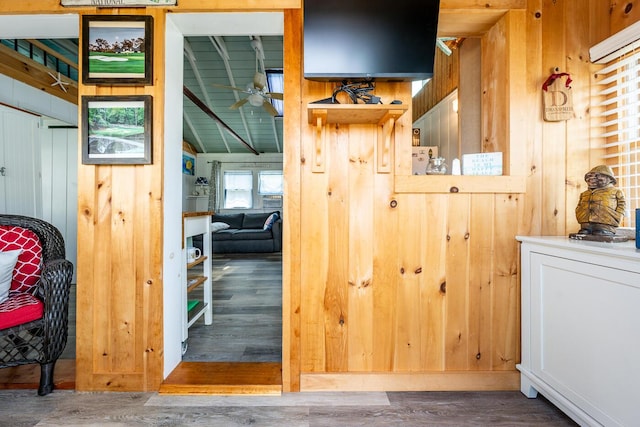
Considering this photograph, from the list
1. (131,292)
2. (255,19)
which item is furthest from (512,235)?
(131,292)

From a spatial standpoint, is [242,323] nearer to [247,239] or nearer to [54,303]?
[54,303]

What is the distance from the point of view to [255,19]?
6.17 feet

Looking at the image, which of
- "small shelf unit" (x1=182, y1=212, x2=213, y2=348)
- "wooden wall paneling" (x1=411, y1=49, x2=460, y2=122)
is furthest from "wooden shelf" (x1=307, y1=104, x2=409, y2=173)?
"wooden wall paneling" (x1=411, y1=49, x2=460, y2=122)

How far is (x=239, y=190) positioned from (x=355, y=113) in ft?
27.5

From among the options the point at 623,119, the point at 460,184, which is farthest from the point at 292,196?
the point at 623,119

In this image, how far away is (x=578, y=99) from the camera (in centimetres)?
187

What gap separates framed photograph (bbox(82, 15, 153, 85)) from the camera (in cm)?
183

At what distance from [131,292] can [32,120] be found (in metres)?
3.01

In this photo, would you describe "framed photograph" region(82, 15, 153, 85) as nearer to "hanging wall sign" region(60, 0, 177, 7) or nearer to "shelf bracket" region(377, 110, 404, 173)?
"hanging wall sign" region(60, 0, 177, 7)

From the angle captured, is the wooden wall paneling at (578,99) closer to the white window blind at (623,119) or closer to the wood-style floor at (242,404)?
the white window blind at (623,119)

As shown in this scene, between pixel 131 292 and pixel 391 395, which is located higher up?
pixel 131 292

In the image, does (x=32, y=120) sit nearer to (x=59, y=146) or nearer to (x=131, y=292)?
(x=59, y=146)

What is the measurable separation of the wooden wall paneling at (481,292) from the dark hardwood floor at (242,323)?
1295 millimetres

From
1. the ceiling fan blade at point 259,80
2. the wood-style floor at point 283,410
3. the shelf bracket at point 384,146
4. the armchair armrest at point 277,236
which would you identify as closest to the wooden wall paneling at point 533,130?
the shelf bracket at point 384,146
